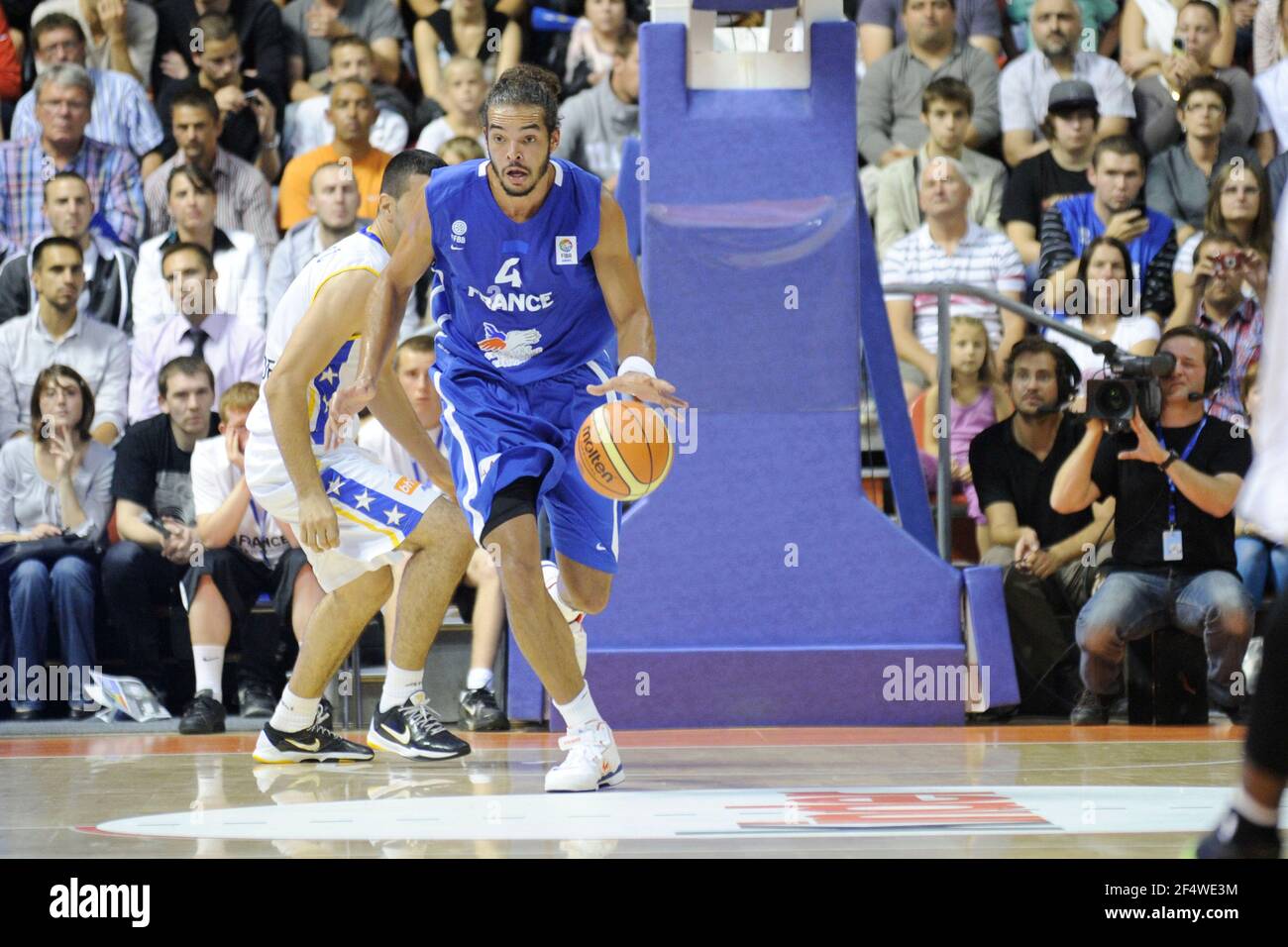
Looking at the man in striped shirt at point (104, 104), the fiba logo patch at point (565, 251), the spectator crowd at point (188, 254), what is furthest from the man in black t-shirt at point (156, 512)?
the fiba logo patch at point (565, 251)

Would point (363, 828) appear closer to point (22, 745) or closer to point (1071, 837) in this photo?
point (1071, 837)

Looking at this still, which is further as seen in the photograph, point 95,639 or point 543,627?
point 95,639

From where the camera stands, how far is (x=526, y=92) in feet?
16.0

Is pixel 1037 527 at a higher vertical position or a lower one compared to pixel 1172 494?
lower

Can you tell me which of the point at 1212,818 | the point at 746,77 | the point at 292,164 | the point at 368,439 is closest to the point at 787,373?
the point at 746,77

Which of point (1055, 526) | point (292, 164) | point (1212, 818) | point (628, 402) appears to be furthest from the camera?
point (292, 164)

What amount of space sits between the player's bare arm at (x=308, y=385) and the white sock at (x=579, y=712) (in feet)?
Answer: 3.13

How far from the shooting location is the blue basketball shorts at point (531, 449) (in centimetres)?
510

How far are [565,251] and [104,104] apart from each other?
18.2ft

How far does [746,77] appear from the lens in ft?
23.0

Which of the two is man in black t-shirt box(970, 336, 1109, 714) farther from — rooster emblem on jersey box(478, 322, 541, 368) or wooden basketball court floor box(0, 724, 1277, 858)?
rooster emblem on jersey box(478, 322, 541, 368)

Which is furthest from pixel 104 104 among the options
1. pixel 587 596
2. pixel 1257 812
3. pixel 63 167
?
pixel 1257 812

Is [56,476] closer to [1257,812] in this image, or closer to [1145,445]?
[1145,445]
